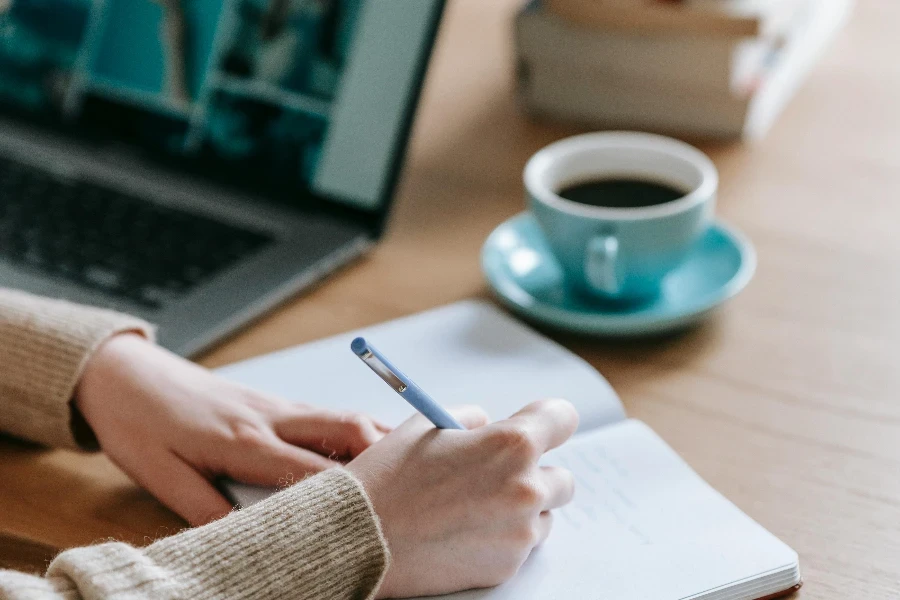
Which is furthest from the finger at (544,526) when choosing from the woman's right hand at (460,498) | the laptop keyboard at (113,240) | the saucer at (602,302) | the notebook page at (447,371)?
the laptop keyboard at (113,240)

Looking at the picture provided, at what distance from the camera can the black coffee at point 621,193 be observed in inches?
29.8

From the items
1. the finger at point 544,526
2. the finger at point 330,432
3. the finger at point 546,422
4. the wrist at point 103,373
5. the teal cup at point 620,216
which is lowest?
the wrist at point 103,373

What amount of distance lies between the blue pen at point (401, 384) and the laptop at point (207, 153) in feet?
0.84

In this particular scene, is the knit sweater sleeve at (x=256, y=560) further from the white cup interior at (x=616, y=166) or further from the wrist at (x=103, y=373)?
the white cup interior at (x=616, y=166)

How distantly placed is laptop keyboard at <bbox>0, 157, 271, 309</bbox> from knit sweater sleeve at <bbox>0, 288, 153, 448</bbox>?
0.10 metres

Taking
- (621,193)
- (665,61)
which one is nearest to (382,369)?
(621,193)

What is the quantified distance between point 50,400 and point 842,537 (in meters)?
0.47

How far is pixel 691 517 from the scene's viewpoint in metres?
0.54

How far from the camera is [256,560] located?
471 millimetres

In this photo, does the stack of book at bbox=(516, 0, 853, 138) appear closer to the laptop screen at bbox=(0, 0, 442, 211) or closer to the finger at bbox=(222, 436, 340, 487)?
the laptop screen at bbox=(0, 0, 442, 211)

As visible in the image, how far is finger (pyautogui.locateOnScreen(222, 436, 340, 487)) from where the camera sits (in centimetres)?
56

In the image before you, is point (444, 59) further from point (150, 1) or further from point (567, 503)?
point (567, 503)

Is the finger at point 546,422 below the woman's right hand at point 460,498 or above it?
above

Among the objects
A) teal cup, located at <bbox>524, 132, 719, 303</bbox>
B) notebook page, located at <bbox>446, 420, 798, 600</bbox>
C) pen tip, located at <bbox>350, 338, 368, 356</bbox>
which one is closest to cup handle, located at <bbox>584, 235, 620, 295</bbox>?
teal cup, located at <bbox>524, 132, 719, 303</bbox>
